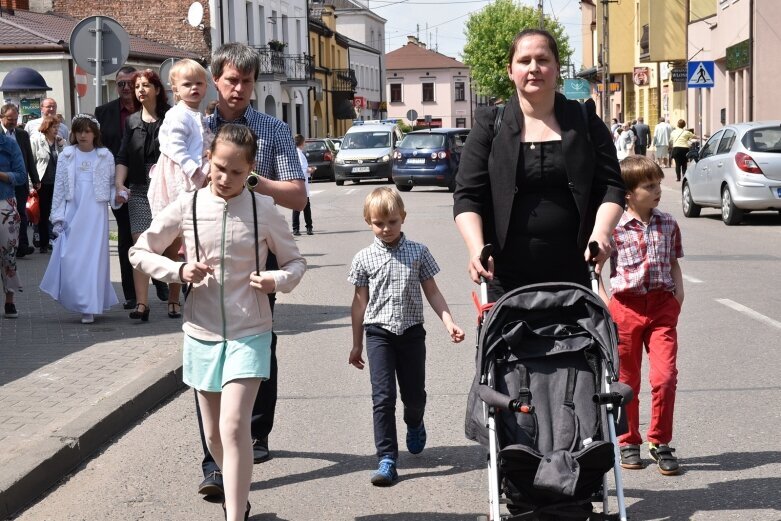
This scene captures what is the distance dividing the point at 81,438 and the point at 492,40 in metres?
107

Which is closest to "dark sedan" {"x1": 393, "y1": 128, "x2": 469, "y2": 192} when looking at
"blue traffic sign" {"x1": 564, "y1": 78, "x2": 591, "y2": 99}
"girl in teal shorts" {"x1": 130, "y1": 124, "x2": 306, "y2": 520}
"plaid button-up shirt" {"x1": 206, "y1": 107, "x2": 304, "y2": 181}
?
"blue traffic sign" {"x1": 564, "y1": 78, "x2": 591, "y2": 99}

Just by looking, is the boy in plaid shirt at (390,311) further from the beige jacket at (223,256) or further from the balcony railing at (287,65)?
the balcony railing at (287,65)

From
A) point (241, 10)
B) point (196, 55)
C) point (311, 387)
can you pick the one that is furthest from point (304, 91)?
point (311, 387)

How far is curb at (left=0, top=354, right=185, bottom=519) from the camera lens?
569 centimetres

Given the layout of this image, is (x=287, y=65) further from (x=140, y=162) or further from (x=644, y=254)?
(x=644, y=254)

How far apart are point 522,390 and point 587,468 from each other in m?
0.39

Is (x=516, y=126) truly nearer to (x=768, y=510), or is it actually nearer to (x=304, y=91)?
(x=768, y=510)

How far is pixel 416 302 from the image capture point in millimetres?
6082

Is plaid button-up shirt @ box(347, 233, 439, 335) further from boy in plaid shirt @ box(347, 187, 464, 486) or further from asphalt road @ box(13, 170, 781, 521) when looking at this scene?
asphalt road @ box(13, 170, 781, 521)

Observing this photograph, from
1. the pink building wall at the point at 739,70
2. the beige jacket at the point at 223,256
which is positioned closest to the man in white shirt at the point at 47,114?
the beige jacket at the point at 223,256

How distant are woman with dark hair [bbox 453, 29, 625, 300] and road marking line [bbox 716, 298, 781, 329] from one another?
5.74 metres

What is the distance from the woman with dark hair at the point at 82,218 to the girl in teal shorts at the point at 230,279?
608 cm

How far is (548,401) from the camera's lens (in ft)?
15.1

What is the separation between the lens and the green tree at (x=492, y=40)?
363ft
